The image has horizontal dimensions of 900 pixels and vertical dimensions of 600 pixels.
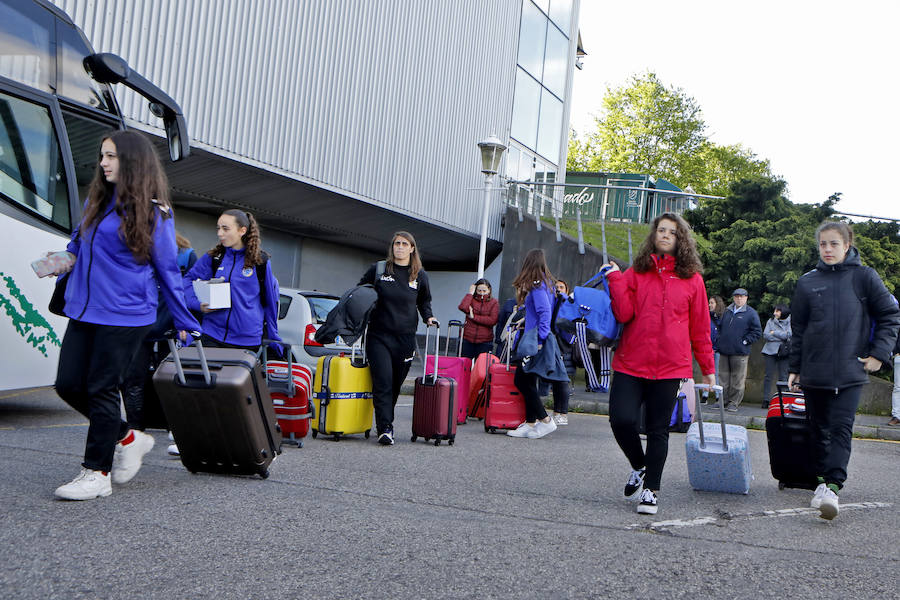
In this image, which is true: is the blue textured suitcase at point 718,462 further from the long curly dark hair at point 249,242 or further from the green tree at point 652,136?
the green tree at point 652,136

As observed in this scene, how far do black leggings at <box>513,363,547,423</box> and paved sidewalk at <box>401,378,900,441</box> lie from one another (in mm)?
3995

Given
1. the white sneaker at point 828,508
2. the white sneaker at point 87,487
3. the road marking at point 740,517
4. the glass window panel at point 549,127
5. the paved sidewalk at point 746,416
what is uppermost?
the glass window panel at point 549,127

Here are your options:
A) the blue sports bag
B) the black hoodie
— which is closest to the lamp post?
the black hoodie

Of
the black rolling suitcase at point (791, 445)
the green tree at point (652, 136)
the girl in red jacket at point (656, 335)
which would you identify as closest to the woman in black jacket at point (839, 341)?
the black rolling suitcase at point (791, 445)

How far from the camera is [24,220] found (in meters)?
7.68

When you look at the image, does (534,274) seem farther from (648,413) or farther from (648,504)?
(648,504)

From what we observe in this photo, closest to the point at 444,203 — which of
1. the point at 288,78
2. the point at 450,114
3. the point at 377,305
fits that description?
the point at 450,114

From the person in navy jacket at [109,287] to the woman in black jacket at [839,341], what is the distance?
13.1 feet

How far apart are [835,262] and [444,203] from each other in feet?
58.0

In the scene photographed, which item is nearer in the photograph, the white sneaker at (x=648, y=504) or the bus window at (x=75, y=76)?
the white sneaker at (x=648, y=504)

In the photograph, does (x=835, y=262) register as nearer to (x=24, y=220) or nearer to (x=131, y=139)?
(x=131, y=139)

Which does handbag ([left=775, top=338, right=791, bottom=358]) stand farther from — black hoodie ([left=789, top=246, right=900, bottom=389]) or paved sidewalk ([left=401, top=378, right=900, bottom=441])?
black hoodie ([left=789, top=246, right=900, bottom=389])

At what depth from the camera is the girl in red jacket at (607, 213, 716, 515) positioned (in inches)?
215

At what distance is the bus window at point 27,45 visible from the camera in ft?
25.1
